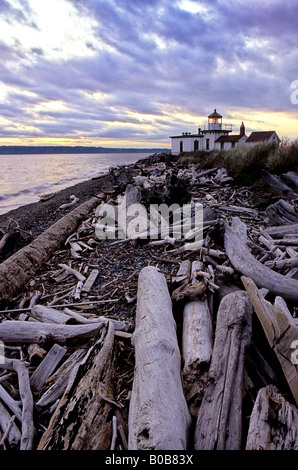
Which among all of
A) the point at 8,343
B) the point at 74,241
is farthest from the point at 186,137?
the point at 8,343

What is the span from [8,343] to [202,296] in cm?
261

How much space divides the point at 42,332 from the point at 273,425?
2712mm

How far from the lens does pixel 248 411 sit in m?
2.36

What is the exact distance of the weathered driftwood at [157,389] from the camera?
6.57 ft

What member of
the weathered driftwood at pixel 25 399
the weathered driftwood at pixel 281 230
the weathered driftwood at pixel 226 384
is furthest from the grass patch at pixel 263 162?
the weathered driftwood at pixel 25 399

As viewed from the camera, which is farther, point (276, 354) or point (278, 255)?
point (278, 255)

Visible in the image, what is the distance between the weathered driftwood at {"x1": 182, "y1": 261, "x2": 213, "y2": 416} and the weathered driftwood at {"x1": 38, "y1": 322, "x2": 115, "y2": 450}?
2.43 feet

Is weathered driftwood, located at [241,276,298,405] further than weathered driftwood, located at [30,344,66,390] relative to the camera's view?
No

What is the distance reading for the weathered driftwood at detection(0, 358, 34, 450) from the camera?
2.47m

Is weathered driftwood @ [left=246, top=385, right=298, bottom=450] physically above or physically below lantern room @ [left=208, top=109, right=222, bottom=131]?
below

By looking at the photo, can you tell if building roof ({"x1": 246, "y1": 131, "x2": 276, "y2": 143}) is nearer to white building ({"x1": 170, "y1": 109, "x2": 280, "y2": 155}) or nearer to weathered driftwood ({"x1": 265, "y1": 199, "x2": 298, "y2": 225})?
white building ({"x1": 170, "y1": 109, "x2": 280, "y2": 155})

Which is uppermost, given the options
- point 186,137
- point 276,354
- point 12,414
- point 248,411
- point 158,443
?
point 186,137

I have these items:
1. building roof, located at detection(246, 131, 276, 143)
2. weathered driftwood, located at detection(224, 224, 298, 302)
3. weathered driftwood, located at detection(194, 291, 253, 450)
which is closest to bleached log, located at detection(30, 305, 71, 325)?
weathered driftwood, located at detection(194, 291, 253, 450)
